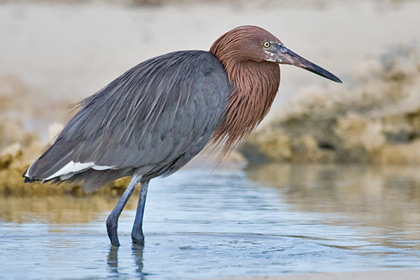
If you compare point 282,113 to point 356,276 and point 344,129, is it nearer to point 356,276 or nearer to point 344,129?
point 344,129

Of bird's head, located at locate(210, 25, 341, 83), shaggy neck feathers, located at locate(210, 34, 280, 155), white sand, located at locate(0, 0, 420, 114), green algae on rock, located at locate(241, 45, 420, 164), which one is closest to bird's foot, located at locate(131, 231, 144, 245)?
shaggy neck feathers, located at locate(210, 34, 280, 155)

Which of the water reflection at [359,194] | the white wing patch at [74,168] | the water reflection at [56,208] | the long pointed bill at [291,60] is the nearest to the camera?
the white wing patch at [74,168]

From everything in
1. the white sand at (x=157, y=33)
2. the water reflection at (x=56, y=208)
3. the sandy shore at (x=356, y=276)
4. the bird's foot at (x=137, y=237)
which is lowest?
the sandy shore at (x=356, y=276)

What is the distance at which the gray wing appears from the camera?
7047 millimetres

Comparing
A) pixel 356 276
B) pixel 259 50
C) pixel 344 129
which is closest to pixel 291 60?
pixel 259 50

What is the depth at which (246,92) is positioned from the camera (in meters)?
7.27

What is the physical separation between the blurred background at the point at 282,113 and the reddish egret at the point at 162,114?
1.59 feet

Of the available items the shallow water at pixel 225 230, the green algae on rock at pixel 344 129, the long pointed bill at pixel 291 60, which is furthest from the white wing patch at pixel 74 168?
the green algae on rock at pixel 344 129

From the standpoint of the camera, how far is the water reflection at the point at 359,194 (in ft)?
24.9

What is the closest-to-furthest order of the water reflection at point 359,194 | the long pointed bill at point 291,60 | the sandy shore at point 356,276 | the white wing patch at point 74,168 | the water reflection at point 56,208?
the sandy shore at point 356,276
the white wing patch at point 74,168
the long pointed bill at point 291,60
the water reflection at point 359,194
the water reflection at point 56,208

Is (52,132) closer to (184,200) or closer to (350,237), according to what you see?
(184,200)

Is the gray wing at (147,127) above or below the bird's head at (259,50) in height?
below

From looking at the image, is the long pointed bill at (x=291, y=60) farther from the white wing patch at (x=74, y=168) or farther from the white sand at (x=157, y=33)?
the white sand at (x=157, y=33)

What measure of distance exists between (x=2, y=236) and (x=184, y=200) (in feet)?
8.14
